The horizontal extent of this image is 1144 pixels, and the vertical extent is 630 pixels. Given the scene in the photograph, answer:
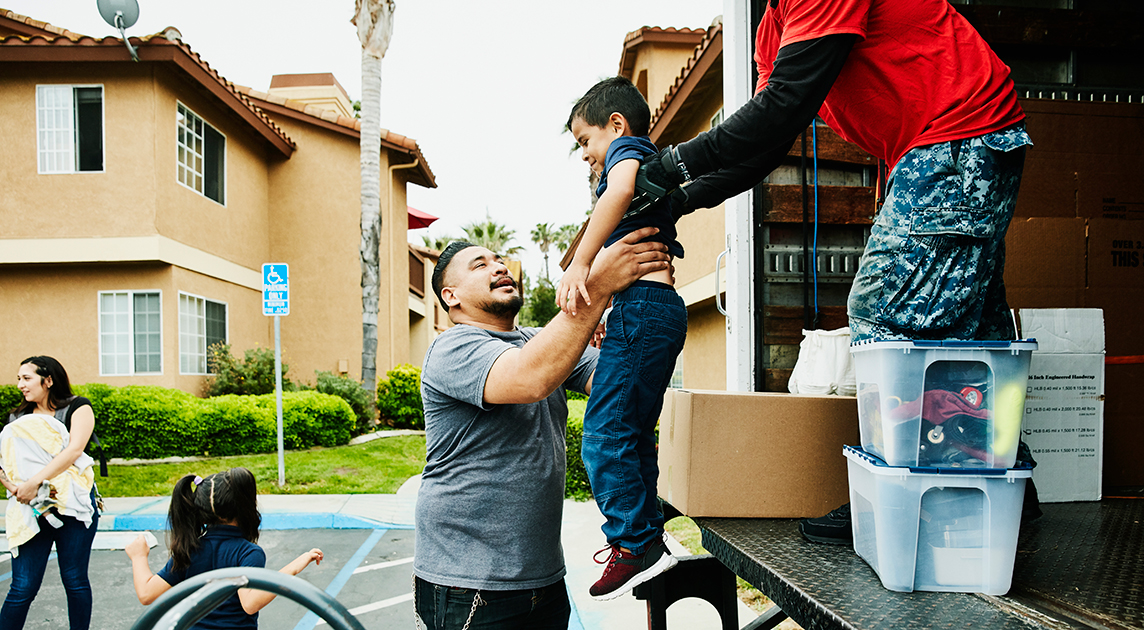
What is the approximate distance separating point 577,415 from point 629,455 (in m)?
7.17

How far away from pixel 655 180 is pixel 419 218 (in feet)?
73.6

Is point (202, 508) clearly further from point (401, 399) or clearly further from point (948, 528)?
point (401, 399)

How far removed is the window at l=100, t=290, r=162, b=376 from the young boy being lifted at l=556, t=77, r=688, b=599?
486 inches

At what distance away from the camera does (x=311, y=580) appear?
571 cm

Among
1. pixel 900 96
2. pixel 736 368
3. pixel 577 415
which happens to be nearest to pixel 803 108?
pixel 900 96

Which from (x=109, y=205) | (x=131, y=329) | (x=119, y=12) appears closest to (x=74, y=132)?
(x=109, y=205)

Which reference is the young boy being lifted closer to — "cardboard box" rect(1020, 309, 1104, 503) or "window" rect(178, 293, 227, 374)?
"cardboard box" rect(1020, 309, 1104, 503)

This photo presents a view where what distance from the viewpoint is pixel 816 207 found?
3.63 metres

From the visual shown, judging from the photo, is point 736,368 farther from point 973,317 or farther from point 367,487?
point 367,487

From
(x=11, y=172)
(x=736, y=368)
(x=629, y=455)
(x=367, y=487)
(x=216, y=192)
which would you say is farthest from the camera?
(x=216, y=192)

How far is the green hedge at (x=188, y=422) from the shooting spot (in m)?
10.5

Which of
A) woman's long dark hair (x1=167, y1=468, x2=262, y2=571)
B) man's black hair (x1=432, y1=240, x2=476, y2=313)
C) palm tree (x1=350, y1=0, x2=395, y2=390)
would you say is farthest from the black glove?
palm tree (x1=350, y1=0, x2=395, y2=390)

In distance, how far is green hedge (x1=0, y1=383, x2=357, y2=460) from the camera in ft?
34.3

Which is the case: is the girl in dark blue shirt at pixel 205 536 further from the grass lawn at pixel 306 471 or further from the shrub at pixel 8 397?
the shrub at pixel 8 397
